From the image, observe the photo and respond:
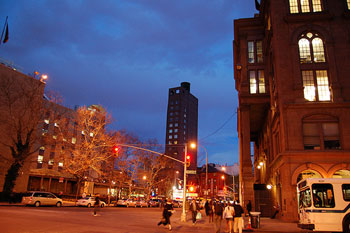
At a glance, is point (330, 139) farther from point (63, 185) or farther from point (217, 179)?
point (217, 179)

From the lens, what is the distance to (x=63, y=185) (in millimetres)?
63219

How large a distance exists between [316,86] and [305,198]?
16.5 meters

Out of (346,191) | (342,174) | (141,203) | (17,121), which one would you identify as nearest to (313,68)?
(342,174)

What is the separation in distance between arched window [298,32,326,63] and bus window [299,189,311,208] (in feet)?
58.9

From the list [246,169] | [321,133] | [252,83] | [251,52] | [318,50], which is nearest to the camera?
[321,133]

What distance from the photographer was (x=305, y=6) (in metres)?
32.5

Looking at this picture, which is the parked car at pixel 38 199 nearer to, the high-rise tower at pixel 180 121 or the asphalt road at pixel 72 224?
the asphalt road at pixel 72 224

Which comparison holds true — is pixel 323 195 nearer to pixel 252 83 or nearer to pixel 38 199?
pixel 252 83

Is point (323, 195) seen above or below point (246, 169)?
below

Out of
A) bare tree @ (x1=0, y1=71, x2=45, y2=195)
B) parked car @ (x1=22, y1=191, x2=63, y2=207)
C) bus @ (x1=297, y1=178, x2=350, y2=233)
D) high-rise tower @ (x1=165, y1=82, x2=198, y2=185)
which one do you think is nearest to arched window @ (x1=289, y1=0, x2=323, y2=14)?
bus @ (x1=297, y1=178, x2=350, y2=233)

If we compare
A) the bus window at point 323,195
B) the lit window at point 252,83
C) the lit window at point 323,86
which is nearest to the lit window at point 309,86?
the lit window at point 323,86

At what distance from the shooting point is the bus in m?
16.1

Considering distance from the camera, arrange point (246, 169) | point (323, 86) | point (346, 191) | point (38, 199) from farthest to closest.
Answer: point (246, 169), point (38, 199), point (323, 86), point (346, 191)

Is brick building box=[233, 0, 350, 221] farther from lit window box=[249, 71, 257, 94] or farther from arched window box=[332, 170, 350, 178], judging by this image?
lit window box=[249, 71, 257, 94]
